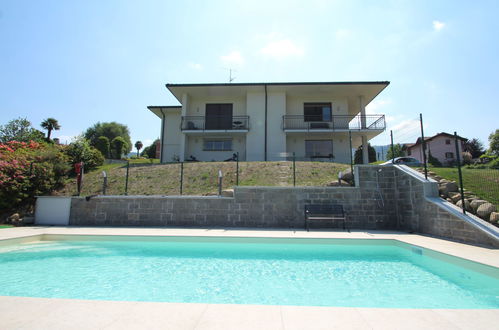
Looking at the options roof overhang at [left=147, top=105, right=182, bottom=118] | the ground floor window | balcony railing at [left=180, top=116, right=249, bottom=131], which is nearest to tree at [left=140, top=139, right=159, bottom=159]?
roof overhang at [left=147, top=105, right=182, bottom=118]

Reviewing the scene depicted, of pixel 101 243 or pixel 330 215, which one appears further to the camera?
pixel 330 215

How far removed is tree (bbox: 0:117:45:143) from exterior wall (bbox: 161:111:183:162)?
20149 mm

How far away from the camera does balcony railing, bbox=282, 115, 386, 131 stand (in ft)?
52.3

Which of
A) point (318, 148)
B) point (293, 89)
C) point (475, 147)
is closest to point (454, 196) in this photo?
point (318, 148)

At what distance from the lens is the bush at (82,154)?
12.6 m

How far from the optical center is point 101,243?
5.93m

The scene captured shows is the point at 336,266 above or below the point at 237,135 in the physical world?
below

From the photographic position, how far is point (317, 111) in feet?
56.5

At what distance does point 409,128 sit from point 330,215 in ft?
12.4

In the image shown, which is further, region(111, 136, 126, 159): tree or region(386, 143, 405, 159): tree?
region(111, 136, 126, 159): tree

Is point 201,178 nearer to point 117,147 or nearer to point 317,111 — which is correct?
point 317,111

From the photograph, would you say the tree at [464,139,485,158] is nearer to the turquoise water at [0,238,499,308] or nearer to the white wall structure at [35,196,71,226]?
the turquoise water at [0,238,499,308]

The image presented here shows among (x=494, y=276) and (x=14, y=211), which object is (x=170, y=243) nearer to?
(x=494, y=276)

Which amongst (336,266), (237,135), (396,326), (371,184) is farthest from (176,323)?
(237,135)
